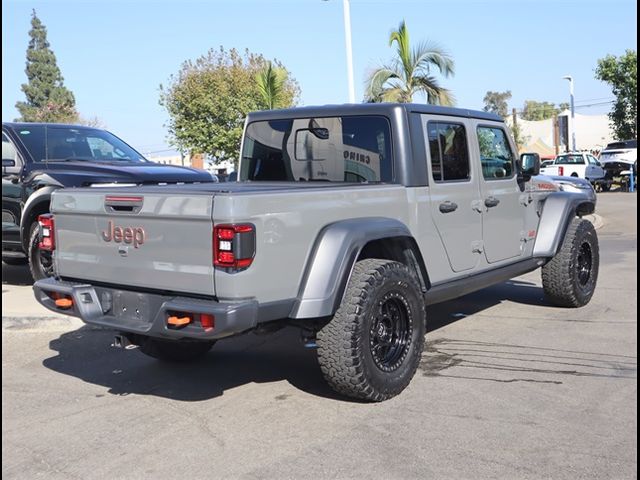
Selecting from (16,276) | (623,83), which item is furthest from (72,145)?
(623,83)

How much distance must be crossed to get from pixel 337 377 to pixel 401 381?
0.54 m

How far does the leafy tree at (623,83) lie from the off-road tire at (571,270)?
2748 cm

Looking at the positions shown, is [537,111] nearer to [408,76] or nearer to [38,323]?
[408,76]

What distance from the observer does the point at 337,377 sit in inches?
172

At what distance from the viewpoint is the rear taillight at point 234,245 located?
12.6 feet

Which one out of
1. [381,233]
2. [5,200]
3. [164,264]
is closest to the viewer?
[164,264]

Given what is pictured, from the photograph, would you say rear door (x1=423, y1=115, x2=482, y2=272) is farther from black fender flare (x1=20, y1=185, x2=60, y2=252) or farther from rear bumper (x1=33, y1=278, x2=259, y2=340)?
black fender flare (x1=20, y1=185, x2=60, y2=252)

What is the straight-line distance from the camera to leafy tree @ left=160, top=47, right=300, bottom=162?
2281 cm

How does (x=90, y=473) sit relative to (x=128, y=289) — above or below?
below

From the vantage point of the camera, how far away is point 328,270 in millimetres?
4215

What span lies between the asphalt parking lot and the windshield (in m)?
2.52

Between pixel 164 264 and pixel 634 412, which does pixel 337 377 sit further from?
pixel 634 412

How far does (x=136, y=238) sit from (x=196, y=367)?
5.29 feet

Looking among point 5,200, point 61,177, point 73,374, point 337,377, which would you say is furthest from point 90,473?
point 5,200
